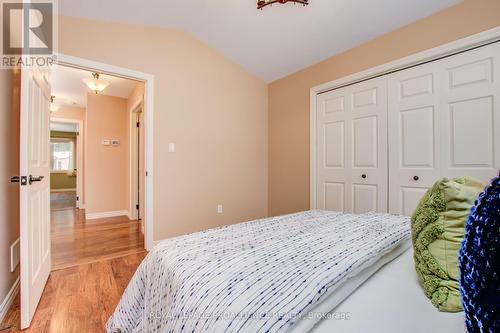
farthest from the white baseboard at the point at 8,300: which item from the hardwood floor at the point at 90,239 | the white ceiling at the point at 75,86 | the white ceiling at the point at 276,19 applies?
the white ceiling at the point at 75,86

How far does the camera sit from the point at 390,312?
612 millimetres

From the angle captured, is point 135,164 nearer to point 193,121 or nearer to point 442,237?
point 193,121

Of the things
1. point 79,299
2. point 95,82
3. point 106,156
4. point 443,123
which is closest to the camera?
point 79,299

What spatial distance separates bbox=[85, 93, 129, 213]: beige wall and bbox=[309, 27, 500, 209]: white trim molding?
384 centimetres

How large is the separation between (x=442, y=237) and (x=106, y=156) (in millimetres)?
5293

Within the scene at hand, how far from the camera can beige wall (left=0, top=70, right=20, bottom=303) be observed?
4.83 feet

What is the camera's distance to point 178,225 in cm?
280

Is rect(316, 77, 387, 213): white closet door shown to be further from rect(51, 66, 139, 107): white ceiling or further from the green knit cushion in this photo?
rect(51, 66, 139, 107): white ceiling

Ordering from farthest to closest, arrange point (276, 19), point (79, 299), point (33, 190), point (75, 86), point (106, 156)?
point (106, 156) < point (75, 86) < point (276, 19) < point (79, 299) < point (33, 190)

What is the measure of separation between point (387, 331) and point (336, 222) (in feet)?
2.79

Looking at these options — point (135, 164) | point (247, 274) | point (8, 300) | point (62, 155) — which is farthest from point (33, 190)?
point (62, 155)

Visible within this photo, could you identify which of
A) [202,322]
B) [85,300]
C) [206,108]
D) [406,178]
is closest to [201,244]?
[202,322]

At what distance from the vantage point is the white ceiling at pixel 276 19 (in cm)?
214

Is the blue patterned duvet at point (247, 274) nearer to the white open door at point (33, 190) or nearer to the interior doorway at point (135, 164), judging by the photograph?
the white open door at point (33, 190)
